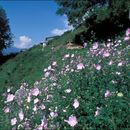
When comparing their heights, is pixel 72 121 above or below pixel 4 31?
below

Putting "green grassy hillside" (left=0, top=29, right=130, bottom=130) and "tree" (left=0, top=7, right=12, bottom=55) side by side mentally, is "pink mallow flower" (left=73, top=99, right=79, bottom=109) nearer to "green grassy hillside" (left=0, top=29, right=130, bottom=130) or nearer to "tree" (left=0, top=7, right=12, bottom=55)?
"green grassy hillside" (left=0, top=29, right=130, bottom=130)

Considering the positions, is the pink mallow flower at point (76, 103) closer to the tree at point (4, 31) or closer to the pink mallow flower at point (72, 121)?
the pink mallow flower at point (72, 121)

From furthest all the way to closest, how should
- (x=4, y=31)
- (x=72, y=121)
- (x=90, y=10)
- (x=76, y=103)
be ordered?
(x=4, y=31), (x=90, y=10), (x=76, y=103), (x=72, y=121)

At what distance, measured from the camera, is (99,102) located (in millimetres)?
6156

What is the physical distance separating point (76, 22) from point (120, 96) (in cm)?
Result: 2004

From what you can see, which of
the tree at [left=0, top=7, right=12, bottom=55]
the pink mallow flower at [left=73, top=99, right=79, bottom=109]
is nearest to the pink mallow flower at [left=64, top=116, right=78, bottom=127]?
the pink mallow flower at [left=73, top=99, right=79, bottom=109]

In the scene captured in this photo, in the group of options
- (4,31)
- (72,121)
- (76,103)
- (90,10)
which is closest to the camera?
(72,121)

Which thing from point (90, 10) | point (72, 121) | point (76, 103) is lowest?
point (72, 121)

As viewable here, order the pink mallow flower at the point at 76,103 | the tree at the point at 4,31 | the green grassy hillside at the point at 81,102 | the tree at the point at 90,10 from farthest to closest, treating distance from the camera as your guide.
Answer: the tree at the point at 4,31
the tree at the point at 90,10
the pink mallow flower at the point at 76,103
the green grassy hillside at the point at 81,102

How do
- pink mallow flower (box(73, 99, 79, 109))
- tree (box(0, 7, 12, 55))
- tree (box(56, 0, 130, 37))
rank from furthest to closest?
tree (box(0, 7, 12, 55)) < tree (box(56, 0, 130, 37)) < pink mallow flower (box(73, 99, 79, 109))

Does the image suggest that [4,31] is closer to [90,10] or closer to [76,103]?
[90,10]

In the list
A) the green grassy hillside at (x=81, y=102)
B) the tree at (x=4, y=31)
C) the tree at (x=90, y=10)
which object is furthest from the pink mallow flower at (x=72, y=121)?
the tree at (x=4, y=31)

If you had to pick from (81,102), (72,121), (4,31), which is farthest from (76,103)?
(4,31)

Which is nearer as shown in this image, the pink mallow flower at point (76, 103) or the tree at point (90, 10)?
the pink mallow flower at point (76, 103)
